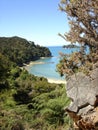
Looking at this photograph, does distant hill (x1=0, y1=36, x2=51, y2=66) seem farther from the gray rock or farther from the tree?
the gray rock

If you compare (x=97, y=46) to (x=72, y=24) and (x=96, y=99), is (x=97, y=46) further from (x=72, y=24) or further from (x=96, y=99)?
(x=96, y=99)

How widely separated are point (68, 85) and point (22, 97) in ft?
73.0

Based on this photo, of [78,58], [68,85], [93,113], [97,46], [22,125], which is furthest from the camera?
[78,58]

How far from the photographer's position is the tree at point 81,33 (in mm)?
15406

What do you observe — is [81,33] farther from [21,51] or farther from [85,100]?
[21,51]

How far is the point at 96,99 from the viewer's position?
8.09m

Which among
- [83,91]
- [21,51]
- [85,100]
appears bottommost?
[21,51]

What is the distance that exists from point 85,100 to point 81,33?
28.6 feet

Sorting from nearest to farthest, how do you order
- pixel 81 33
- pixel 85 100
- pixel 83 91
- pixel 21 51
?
pixel 85 100
pixel 83 91
pixel 81 33
pixel 21 51

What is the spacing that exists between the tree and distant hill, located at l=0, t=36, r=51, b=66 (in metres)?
77.5

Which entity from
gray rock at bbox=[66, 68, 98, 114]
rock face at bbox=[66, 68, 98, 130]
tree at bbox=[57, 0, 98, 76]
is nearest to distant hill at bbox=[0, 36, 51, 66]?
tree at bbox=[57, 0, 98, 76]

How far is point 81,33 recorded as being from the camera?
54.3ft

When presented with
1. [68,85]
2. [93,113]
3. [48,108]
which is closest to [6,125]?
[48,108]

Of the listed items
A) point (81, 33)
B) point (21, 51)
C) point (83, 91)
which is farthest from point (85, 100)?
point (21, 51)
